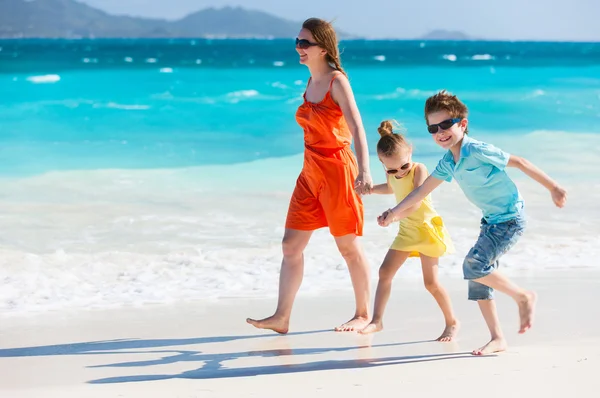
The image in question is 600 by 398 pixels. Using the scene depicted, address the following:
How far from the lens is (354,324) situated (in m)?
4.76

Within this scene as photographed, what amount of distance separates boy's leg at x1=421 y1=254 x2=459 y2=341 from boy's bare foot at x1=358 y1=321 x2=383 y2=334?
31 cm

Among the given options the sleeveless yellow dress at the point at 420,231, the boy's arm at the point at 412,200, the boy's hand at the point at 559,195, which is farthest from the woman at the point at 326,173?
the boy's hand at the point at 559,195

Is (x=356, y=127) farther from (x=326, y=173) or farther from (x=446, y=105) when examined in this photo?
(x=446, y=105)

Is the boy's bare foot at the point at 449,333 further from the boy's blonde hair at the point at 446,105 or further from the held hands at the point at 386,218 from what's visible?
the boy's blonde hair at the point at 446,105

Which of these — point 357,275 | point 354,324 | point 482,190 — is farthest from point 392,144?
point 354,324

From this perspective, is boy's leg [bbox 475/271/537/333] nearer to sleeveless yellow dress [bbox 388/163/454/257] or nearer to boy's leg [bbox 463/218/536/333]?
boy's leg [bbox 463/218/536/333]

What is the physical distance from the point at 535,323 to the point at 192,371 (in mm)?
1866

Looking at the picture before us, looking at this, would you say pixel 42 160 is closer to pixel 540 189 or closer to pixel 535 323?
pixel 540 189

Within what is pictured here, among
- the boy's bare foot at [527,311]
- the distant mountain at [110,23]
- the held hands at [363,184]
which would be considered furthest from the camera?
the distant mountain at [110,23]

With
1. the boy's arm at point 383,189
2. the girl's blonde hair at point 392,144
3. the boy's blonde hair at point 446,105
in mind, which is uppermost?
the boy's blonde hair at point 446,105

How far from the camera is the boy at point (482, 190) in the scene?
405 centimetres

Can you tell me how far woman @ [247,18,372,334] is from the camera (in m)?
4.58

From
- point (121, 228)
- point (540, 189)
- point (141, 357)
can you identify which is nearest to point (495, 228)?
point (141, 357)

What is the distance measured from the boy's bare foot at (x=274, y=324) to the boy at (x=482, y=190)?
94cm
